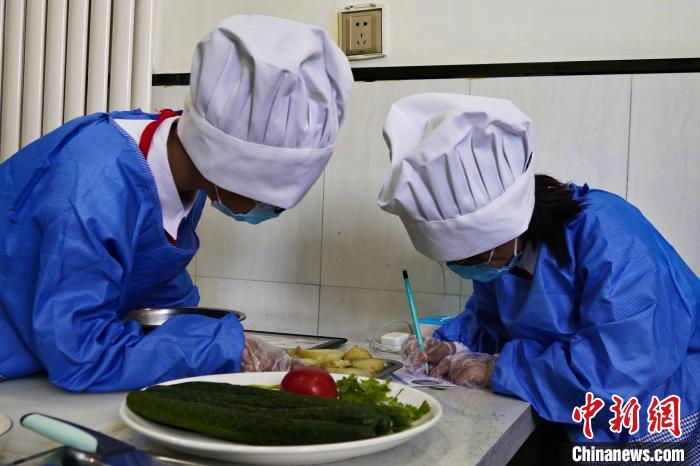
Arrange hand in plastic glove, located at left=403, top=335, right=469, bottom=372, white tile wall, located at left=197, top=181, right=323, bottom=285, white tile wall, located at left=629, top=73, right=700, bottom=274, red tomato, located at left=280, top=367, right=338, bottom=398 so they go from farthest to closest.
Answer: white tile wall, located at left=197, top=181, right=323, bottom=285 < white tile wall, located at left=629, top=73, right=700, bottom=274 < hand in plastic glove, located at left=403, top=335, right=469, bottom=372 < red tomato, located at left=280, top=367, right=338, bottom=398

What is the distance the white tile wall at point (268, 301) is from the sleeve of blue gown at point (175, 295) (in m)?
0.47

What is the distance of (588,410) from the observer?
119 centimetres

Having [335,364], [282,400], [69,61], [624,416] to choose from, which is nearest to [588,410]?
[624,416]

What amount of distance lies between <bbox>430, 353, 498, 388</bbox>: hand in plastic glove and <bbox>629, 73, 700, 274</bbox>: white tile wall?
0.61 meters

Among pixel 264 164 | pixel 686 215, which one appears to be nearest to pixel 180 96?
pixel 264 164

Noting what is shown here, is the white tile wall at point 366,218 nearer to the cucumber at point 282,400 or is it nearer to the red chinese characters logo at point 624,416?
the red chinese characters logo at point 624,416

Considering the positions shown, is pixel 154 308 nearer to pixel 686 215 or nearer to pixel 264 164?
pixel 264 164

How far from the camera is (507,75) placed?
179 cm

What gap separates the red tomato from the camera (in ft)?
3.12

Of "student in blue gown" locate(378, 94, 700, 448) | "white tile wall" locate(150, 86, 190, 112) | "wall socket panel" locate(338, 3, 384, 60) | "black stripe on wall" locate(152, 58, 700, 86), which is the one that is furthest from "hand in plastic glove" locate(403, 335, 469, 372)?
"white tile wall" locate(150, 86, 190, 112)

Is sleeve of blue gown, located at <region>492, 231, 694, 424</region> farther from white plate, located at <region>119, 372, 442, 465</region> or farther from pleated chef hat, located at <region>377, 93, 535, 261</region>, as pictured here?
white plate, located at <region>119, 372, 442, 465</region>

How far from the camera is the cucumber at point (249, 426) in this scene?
2.62 ft

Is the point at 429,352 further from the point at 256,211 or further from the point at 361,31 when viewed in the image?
the point at 361,31

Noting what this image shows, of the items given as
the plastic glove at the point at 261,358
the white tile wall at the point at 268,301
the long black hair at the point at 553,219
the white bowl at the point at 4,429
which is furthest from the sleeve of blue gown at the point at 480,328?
the white bowl at the point at 4,429
